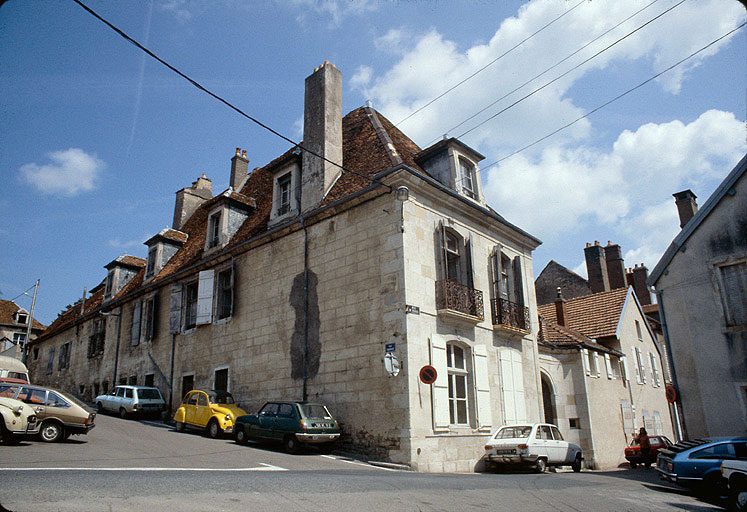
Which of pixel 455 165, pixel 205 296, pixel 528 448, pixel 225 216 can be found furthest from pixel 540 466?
pixel 225 216

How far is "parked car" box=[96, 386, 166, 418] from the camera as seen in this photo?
19.0 meters

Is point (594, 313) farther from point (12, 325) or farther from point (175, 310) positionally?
point (12, 325)

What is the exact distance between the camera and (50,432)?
1183 cm

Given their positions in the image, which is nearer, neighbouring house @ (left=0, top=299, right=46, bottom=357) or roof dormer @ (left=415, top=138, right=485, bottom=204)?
roof dormer @ (left=415, top=138, right=485, bottom=204)

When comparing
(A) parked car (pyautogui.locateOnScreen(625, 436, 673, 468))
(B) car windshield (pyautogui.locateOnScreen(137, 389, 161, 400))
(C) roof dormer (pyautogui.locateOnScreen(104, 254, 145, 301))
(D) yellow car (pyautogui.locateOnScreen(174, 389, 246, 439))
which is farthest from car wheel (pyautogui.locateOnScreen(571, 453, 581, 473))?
(C) roof dormer (pyautogui.locateOnScreen(104, 254, 145, 301))

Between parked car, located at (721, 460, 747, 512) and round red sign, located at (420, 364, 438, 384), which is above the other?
round red sign, located at (420, 364, 438, 384)

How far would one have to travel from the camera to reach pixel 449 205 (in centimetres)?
1551

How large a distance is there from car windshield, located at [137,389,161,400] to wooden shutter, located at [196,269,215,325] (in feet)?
11.0

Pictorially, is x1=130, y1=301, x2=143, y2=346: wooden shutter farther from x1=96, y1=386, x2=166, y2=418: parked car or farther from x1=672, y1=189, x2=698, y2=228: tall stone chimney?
x1=672, y1=189, x2=698, y2=228: tall stone chimney

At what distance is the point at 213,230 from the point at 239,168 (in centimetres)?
593

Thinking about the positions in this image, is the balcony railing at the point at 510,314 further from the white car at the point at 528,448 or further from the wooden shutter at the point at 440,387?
the white car at the point at 528,448

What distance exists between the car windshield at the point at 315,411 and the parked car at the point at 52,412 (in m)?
4.91

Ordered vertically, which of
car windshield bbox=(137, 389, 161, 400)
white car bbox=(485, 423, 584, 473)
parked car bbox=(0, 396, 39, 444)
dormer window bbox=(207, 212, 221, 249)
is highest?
dormer window bbox=(207, 212, 221, 249)

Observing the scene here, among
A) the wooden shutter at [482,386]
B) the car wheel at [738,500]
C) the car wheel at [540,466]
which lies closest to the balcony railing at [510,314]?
the wooden shutter at [482,386]
